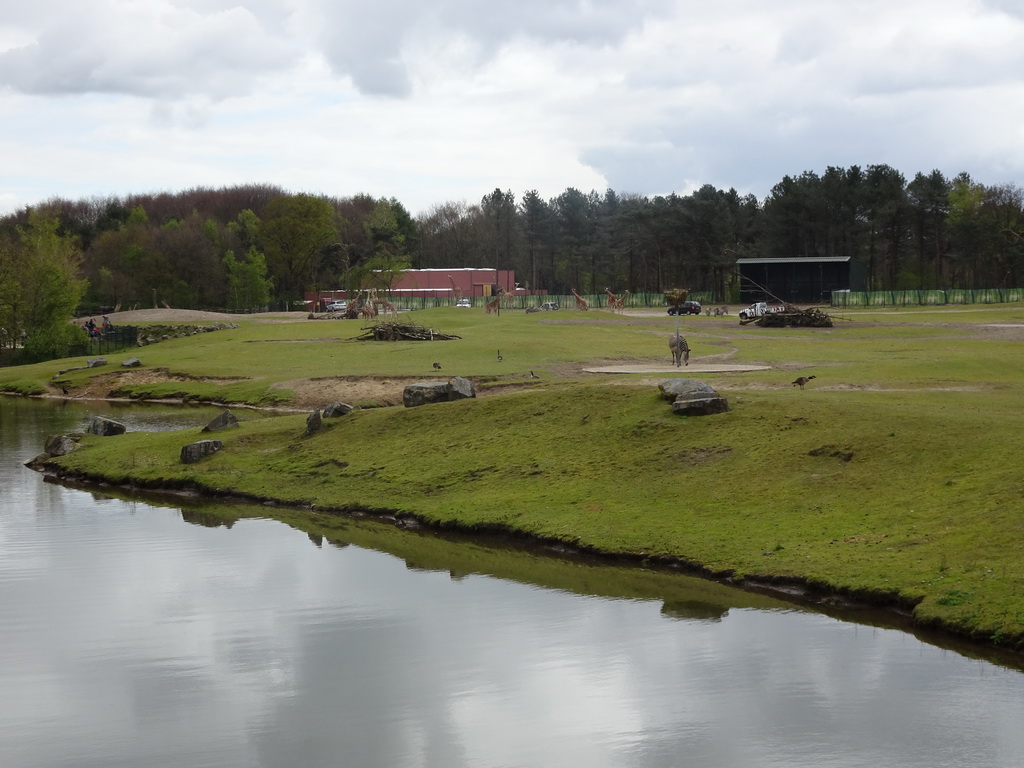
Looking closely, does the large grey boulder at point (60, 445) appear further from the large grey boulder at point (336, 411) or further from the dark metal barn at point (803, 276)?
the dark metal barn at point (803, 276)

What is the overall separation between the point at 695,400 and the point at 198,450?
14158mm

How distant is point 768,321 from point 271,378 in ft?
122

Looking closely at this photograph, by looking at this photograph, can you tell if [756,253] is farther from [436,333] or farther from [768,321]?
[436,333]

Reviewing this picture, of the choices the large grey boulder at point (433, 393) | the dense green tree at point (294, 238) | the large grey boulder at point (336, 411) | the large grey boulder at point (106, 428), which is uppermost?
the dense green tree at point (294, 238)

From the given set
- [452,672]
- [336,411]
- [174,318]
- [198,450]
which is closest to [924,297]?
[174,318]

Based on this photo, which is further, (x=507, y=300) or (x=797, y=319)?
(x=507, y=300)

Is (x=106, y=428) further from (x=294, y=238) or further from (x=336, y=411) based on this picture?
(x=294, y=238)

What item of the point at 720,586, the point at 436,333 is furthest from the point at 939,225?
the point at 720,586

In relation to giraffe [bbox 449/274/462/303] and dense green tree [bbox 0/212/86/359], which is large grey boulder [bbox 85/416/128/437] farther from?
giraffe [bbox 449/274/462/303]

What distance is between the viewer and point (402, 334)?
67.2 metres

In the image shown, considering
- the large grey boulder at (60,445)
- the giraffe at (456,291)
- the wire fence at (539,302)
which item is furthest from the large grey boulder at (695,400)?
the giraffe at (456,291)

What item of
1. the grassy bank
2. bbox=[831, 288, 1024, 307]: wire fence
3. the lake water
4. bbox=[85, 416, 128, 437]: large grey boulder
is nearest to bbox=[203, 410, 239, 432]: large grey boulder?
the grassy bank

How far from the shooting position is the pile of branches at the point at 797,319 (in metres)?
74.5

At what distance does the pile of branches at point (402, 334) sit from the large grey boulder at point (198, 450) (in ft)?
114
